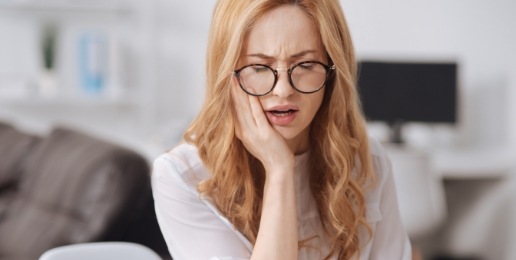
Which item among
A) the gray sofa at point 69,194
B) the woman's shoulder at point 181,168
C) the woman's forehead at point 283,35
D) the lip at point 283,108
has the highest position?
the woman's forehead at point 283,35

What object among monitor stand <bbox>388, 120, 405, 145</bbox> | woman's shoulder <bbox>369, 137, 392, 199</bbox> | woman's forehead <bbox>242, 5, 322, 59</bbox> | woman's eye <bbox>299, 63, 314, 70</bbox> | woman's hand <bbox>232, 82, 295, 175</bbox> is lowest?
monitor stand <bbox>388, 120, 405, 145</bbox>

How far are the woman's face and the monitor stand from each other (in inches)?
102

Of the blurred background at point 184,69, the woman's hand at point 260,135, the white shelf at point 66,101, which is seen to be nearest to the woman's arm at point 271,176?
the woman's hand at point 260,135

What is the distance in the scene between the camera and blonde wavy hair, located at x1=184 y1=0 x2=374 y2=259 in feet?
4.47

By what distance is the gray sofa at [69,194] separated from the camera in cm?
235

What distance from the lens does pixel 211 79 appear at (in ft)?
4.63

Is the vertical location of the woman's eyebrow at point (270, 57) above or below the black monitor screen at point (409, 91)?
above

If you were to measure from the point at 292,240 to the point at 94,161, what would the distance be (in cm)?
127

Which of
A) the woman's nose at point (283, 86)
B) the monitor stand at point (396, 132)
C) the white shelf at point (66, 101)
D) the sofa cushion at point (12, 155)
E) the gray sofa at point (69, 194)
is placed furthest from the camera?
the white shelf at point (66, 101)

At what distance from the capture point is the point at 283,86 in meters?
1.34

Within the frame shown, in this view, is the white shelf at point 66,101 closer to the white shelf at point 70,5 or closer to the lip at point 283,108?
the white shelf at point 70,5

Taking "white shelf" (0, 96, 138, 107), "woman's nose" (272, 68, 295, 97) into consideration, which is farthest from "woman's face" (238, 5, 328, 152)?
"white shelf" (0, 96, 138, 107)

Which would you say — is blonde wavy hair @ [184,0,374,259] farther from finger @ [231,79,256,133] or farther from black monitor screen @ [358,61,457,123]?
black monitor screen @ [358,61,457,123]

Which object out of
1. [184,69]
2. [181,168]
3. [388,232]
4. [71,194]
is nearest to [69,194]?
[71,194]
